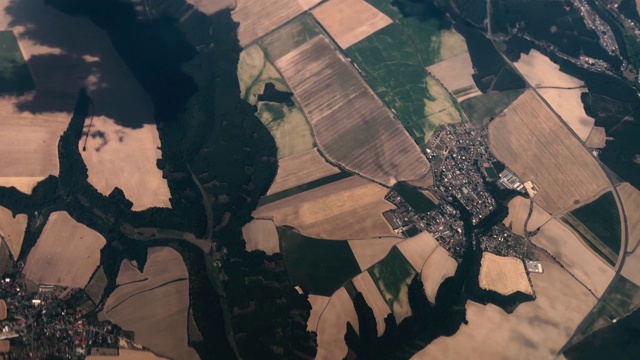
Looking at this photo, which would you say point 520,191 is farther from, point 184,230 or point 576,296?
point 184,230

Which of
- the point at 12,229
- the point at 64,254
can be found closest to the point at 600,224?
the point at 64,254

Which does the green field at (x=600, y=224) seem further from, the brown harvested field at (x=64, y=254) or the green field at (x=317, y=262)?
the brown harvested field at (x=64, y=254)

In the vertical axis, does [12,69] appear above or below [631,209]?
above

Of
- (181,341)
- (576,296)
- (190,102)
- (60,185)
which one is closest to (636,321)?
(576,296)

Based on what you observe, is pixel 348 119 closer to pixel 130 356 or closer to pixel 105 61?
pixel 105 61

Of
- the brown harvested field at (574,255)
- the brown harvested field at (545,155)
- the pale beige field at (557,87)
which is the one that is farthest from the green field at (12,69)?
the pale beige field at (557,87)

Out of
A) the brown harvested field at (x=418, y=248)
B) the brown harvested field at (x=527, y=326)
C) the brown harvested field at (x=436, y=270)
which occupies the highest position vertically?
the brown harvested field at (x=418, y=248)
